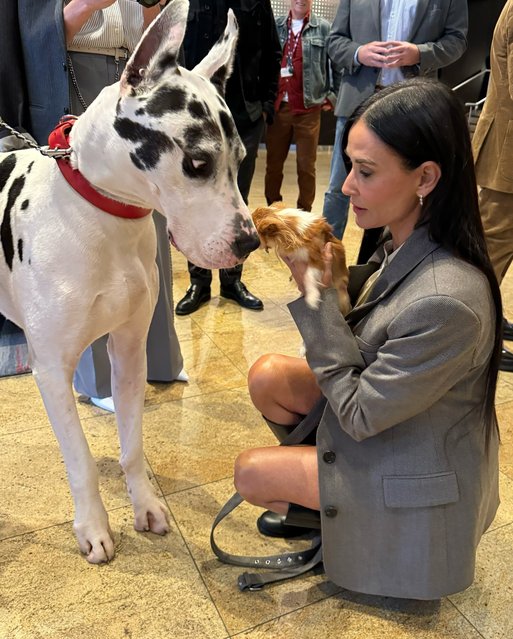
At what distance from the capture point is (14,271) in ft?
4.51

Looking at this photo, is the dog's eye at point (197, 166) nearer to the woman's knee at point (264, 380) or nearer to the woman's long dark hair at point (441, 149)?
the woman's long dark hair at point (441, 149)

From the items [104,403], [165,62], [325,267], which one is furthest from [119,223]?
[104,403]

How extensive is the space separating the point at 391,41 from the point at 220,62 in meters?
2.07

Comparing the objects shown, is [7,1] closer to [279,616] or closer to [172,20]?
[172,20]

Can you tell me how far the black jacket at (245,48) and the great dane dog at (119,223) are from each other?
162cm

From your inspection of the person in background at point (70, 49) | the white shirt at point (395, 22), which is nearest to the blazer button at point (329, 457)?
the person in background at point (70, 49)

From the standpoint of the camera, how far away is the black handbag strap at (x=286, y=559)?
1.51 meters

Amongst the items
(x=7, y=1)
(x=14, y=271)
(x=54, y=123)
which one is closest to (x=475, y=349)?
(x=14, y=271)

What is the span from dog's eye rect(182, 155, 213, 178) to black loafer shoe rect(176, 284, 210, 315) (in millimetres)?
2144

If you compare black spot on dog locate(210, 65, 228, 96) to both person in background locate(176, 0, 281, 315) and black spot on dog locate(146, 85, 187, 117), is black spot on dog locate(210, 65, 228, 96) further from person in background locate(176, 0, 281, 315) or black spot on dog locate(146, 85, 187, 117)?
person in background locate(176, 0, 281, 315)

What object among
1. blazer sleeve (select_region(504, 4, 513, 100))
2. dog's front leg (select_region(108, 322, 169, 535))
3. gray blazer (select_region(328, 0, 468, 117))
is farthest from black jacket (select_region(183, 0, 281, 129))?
dog's front leg (select_region(108, 322, 169, 535))

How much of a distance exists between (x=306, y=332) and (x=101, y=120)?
2.12 feet

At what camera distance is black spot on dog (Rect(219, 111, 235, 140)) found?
114cm

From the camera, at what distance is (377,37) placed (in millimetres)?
3100
